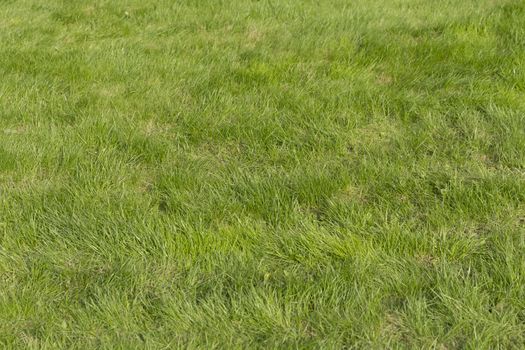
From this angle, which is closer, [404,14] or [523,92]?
[523,92]

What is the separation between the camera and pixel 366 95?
12.8 feet

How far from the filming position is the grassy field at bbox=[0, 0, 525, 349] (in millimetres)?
2285

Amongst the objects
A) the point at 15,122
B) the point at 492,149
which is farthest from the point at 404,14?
the point at 15,122

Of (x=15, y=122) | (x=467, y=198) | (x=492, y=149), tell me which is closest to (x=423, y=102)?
(x=492, y=149)

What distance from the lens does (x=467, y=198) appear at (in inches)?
112

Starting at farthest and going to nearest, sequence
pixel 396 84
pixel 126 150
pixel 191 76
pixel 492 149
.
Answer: pixel 191 76 < pixel 396 84 < pixel 126 150 < pixel 492 149

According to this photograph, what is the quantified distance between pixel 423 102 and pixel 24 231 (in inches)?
96.3

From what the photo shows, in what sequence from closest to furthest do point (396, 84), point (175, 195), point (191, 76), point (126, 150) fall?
point (175, 195), point (126, 150), point (396, 84), point (191, 76)

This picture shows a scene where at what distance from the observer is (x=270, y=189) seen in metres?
3.01

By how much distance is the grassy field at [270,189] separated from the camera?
2285mm

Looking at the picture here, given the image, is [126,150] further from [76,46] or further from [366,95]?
[76,46]

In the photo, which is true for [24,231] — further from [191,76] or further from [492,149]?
[492,149]

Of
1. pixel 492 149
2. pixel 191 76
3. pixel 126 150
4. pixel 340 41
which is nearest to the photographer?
pixel 492 149

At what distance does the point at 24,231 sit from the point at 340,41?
301 cm
